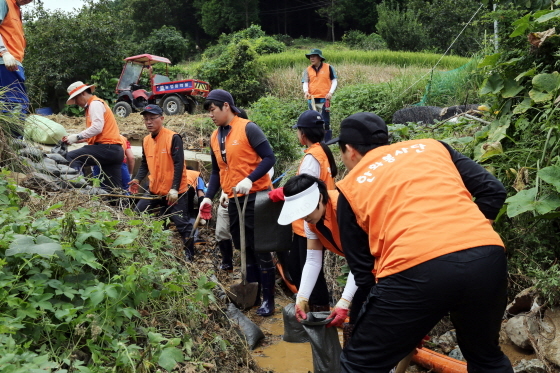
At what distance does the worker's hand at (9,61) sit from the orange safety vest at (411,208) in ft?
13.1

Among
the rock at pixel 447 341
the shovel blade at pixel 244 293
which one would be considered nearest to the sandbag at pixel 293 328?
the rock at pixel 447 341

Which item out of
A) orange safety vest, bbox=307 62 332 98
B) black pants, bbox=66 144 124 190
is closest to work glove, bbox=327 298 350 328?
black pants, bbox=66 144 124 190

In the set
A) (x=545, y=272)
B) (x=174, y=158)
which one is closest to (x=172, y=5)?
(x=174, y=158)

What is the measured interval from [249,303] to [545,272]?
248cm

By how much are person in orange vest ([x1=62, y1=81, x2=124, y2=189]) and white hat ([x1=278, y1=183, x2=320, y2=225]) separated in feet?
11.1

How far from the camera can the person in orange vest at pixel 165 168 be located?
5.62m

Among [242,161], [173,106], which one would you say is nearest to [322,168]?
[242,161]

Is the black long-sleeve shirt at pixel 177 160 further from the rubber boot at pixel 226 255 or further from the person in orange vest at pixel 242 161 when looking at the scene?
the rubber boot at pixel 226 255

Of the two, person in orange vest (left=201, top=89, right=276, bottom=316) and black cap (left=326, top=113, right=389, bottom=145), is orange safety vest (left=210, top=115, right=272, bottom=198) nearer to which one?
person in orange vest (left=201, top=89, right=276, bottom=316)

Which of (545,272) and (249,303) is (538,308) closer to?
(545,272)

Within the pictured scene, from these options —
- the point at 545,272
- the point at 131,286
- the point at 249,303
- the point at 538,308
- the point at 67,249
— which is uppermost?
the point at 67,249

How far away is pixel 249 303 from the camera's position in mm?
4941

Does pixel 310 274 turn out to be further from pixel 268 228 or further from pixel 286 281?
pixel 286 281

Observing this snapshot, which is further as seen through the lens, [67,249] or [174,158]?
[174,158]
